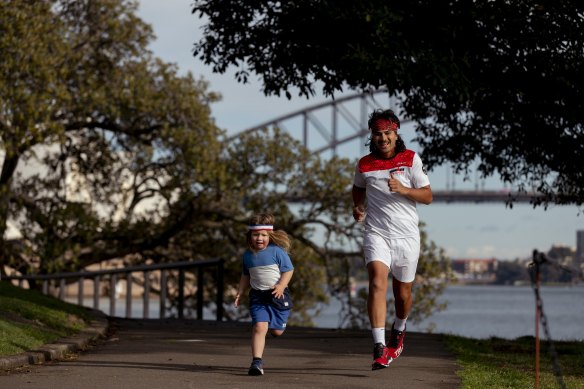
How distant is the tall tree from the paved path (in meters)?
2.95

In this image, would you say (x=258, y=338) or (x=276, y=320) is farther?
(x=276, y=320)

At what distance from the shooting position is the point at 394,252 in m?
8.26

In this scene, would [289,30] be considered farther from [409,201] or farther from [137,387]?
[137,387]

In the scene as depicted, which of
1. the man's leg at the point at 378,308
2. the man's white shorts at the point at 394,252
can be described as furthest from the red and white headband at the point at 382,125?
the man's leg at the point at 378,308

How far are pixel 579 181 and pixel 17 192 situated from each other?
15475 millimetres

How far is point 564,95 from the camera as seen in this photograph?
13211mm

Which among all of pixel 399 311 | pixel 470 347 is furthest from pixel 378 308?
pixel 470 347

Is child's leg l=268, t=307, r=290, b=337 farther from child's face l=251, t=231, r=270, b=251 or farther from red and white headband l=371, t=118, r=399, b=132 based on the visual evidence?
red and white headband l=371, t=118, r=399, b=132

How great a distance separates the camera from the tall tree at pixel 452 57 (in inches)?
478

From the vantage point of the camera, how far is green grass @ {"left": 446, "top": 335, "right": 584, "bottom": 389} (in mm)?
8008

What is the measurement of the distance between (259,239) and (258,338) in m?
0.75

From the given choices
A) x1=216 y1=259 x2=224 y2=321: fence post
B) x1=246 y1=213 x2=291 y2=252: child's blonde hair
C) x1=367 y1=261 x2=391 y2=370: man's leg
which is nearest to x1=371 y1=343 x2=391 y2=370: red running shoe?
x1=367 y1=261 x2=391 y2=370: man's leg

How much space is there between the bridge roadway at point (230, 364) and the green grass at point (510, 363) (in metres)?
0.18

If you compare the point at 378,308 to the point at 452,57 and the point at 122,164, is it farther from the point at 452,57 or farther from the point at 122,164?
the point at 122,164
